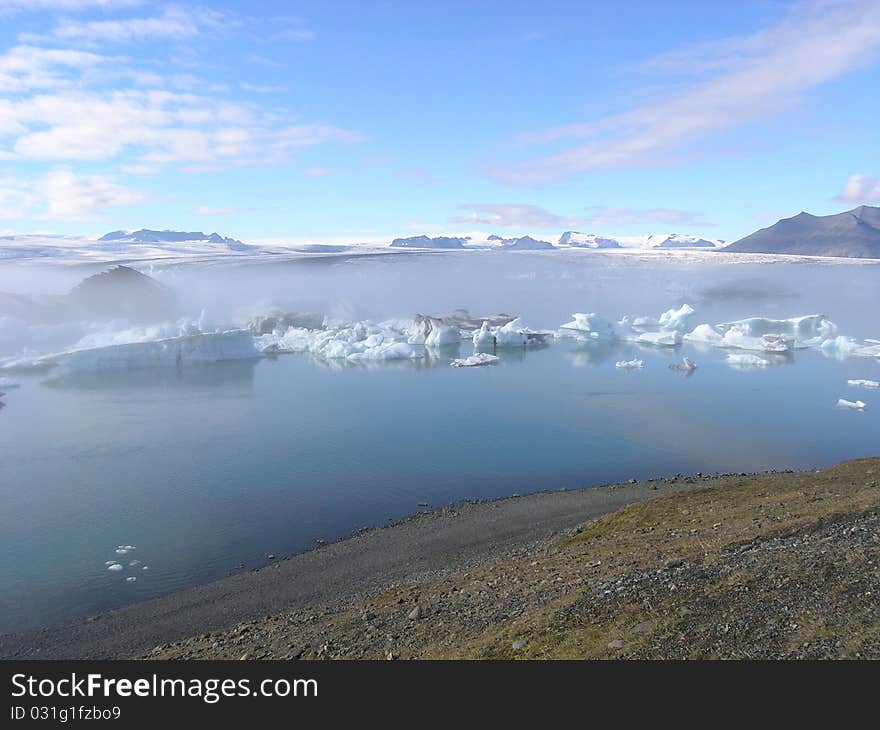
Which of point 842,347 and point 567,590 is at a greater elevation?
point 842,347

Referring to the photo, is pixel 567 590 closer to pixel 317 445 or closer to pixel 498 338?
pixel 317 445

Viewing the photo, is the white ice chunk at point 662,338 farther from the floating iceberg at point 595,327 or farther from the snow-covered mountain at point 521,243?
the snow-covered mountain at point 521,243

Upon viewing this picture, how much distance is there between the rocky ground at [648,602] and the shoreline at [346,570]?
1.97 feet

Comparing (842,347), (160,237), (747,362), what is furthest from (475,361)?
(160,237)

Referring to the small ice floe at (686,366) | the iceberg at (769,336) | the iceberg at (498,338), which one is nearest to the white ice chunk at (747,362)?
the small ice floe at (686,366)

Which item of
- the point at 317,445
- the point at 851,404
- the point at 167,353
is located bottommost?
the point at 317,445

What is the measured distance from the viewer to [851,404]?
21.1 metres

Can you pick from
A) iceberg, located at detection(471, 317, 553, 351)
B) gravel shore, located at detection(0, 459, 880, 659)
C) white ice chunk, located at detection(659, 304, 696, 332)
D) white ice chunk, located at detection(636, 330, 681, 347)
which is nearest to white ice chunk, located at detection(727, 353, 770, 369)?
white ice chunk, located at detection(636, 330, 681, 347)

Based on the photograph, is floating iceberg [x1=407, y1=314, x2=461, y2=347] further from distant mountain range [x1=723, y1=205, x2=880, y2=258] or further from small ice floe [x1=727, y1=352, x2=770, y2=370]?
distant mountain range [x1=723, y1=205, x2=880, y2=258]

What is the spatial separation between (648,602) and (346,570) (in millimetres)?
5456

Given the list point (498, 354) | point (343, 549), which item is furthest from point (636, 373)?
point (343, 549)

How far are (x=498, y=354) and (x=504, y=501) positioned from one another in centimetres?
2221

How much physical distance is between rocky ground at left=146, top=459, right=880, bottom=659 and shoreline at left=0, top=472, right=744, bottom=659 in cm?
60

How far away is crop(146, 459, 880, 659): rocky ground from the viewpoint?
15.6 feet
